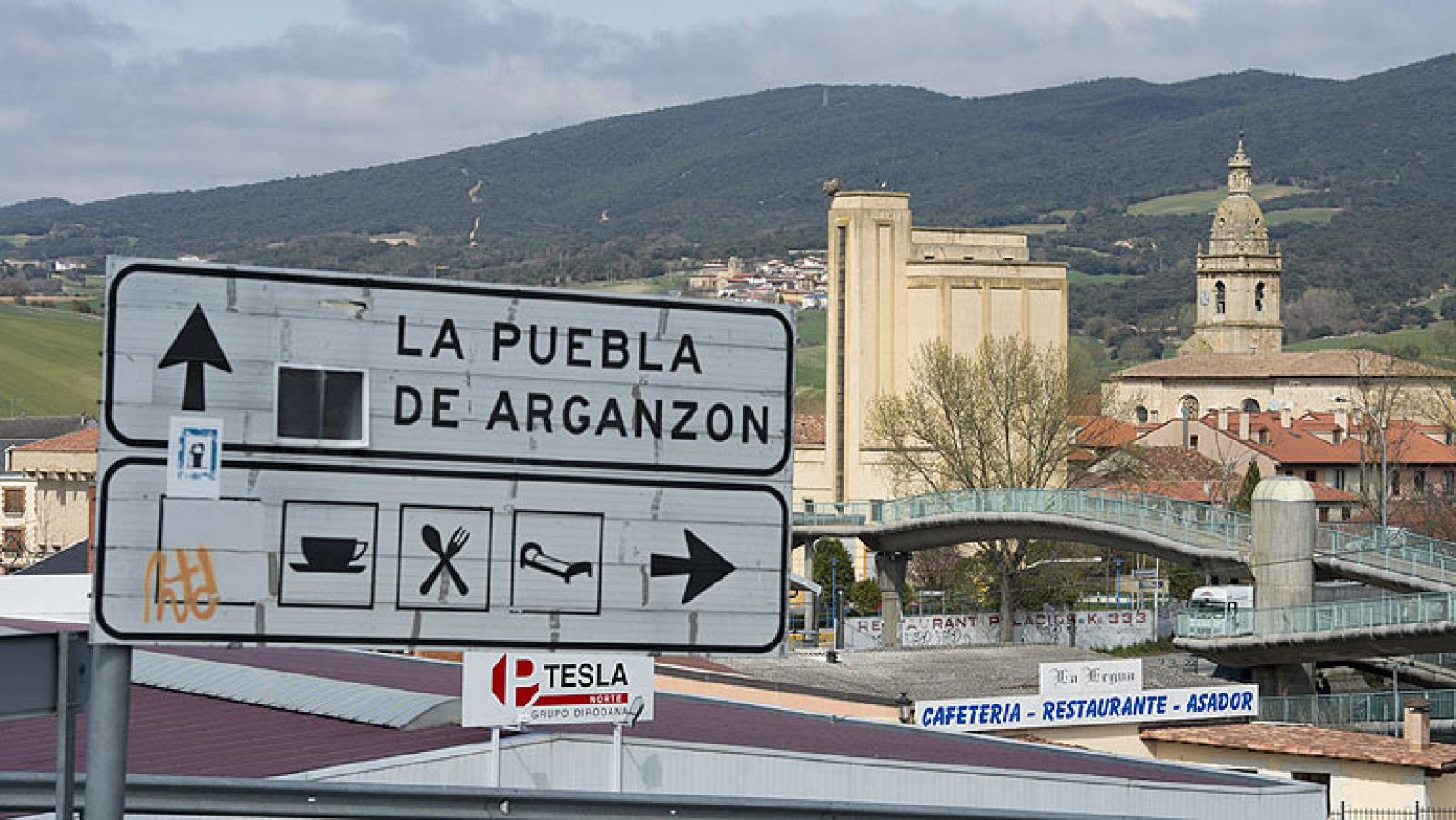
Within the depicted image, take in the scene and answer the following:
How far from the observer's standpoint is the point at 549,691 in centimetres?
1644

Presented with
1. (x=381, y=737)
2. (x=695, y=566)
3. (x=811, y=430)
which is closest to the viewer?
(x=695, y=566)

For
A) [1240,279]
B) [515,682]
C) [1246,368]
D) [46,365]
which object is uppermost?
[1240,279]

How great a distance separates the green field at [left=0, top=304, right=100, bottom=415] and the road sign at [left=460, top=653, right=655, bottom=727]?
109m

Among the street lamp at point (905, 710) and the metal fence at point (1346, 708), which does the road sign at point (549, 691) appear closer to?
the street lamp at point (905, 710)

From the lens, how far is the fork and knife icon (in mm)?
4098

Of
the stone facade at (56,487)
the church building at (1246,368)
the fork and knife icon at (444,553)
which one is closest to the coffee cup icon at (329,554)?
the fork and knife icon at (444,553)

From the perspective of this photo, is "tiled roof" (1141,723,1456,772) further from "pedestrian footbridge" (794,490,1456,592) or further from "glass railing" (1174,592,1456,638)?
"pedestrian footbridge" (794,490,1456,592)

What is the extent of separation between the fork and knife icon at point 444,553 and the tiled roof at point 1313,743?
2862 centimetres

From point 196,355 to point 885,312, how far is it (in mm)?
82394

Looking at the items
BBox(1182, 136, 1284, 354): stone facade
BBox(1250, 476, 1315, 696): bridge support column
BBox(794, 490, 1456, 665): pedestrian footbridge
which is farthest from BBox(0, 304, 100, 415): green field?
BBox(1250, 476, 1315, 696): bridge support column

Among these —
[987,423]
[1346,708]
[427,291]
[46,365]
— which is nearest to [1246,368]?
[987,423]

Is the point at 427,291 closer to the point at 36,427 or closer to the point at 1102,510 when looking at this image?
the point at 1102,510

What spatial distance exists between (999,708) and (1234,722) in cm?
518

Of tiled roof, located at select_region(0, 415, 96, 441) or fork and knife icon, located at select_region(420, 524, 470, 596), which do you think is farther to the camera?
tiled roof, located at select_region(0, 415, 96, 441)
